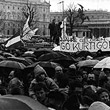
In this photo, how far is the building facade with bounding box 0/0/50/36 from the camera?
116m

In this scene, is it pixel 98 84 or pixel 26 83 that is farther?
pixel 26 83

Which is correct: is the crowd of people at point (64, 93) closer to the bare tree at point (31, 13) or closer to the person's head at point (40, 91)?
the person's head at point (40, 91)

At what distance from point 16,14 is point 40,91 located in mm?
114144

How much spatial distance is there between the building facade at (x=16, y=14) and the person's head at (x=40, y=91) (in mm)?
104751

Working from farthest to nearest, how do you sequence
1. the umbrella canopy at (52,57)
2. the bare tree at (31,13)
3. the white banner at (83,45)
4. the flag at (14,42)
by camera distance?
the bare tree at (31,13) → the white banner at (83,45) → the flag at (14,42) → the umbrella canopy at (52,57)

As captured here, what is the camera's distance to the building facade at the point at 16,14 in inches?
4577

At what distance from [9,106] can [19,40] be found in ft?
44.3

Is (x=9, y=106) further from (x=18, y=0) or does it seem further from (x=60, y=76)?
(x=18, y=0)

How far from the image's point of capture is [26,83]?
10797 millimetres

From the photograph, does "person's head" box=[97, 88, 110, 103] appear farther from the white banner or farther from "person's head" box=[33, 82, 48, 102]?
the white banner

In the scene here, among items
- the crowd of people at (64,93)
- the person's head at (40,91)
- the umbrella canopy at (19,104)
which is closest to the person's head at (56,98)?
the crowd of people at (64,93)

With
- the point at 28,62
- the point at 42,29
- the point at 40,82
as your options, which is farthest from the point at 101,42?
the point at 42,29

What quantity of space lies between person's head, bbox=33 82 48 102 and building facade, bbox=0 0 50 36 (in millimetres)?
104751

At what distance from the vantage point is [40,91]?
7.79 metres
